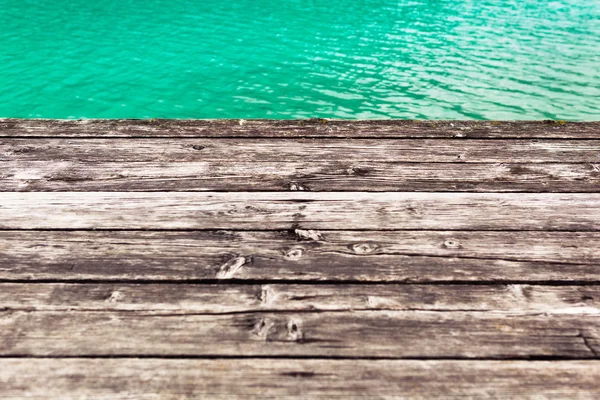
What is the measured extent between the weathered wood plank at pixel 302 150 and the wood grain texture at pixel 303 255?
0.55 metres

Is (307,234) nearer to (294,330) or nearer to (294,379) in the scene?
(294,330)

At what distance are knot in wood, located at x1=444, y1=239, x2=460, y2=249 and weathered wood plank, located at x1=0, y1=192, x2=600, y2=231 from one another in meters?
0.09

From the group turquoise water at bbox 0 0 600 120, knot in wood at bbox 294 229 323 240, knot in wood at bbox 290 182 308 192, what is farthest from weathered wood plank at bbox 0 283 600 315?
turquoise water at bbox 0 0 600 120

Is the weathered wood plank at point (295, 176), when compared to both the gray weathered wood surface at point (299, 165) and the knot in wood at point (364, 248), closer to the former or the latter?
the gray weathered wood surface at point (299, 165)

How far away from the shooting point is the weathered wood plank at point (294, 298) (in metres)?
1.26

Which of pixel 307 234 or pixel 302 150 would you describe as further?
pixel 302 150

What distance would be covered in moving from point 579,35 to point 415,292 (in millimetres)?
12353

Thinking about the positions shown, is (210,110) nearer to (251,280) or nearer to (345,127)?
(345,127)

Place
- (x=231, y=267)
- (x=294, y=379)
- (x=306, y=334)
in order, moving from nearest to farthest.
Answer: (x=294, y=379), (x=306, y=334), (x=231, y=267)

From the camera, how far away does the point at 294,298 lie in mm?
1298

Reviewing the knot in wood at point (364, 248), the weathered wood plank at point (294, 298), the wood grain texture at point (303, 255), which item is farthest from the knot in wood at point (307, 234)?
the weathered wood plank at point (294, 298)

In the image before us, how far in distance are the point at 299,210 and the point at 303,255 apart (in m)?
0.28

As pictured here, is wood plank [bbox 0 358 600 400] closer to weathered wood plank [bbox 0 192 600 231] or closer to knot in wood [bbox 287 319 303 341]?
knot in wood [bbox 287 319 303 341]

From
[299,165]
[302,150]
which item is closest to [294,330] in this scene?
[299,165]
